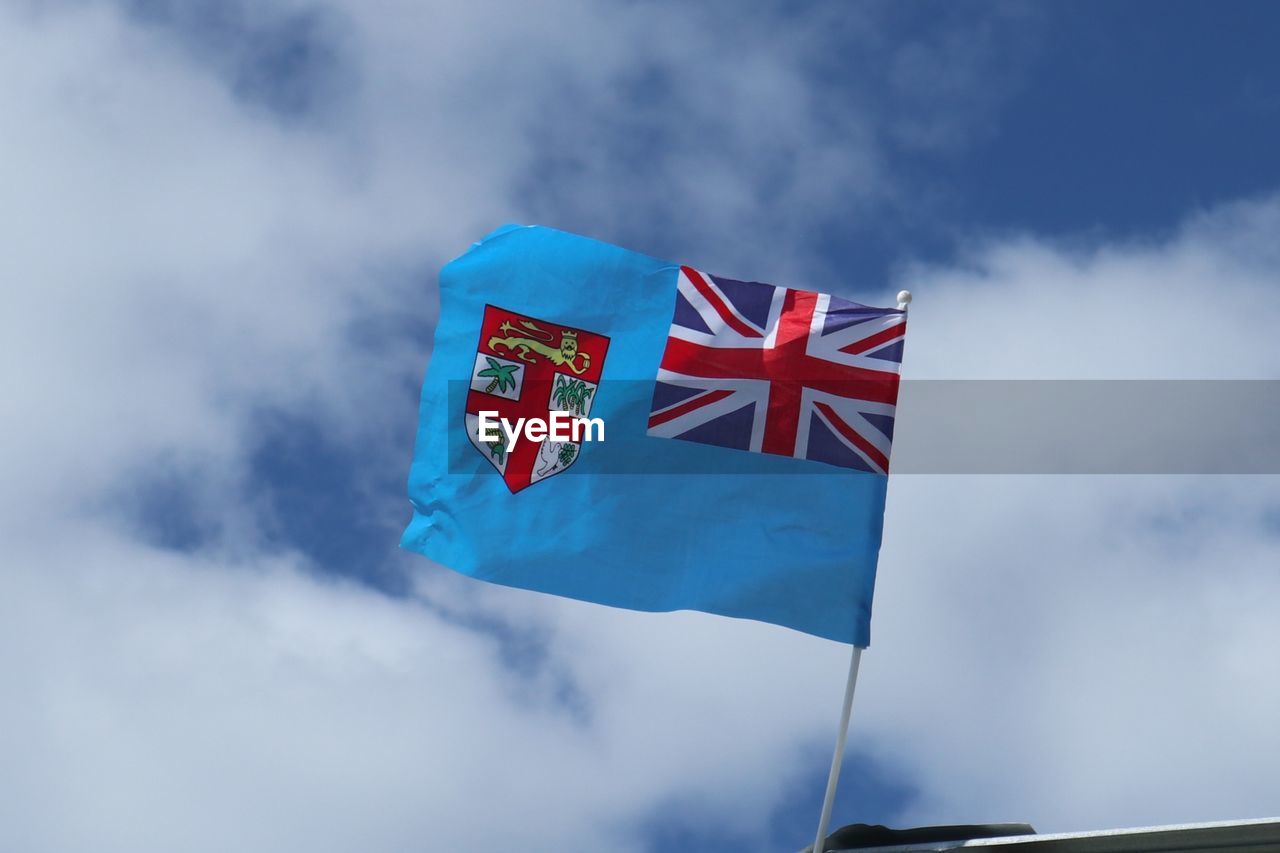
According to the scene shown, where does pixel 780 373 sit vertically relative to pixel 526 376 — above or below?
above

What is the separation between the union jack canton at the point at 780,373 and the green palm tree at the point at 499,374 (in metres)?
1.67

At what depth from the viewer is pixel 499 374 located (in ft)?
63.1

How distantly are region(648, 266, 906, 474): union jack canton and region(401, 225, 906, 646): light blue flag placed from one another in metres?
0.02

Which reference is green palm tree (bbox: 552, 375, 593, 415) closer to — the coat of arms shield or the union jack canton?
the coat of arms shield

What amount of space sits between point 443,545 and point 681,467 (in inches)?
110

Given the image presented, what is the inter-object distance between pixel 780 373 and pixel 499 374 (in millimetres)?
3200

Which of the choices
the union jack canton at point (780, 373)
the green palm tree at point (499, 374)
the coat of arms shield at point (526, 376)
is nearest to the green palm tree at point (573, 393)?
the coat of arms shield at point (526, 376)

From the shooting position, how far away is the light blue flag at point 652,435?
18281mm

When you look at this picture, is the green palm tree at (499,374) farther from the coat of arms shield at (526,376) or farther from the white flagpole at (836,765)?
the white flagpole at (836,765)

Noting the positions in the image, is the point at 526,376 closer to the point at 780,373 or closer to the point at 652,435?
the point at 652,435

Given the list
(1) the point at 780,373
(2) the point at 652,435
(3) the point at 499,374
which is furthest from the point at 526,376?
(1) the point at 780,373

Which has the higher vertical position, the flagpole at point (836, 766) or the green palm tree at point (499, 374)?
the green palm tree at point (499, 374)

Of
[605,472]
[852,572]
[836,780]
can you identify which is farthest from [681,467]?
[836,780]

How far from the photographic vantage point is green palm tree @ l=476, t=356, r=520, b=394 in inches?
757
